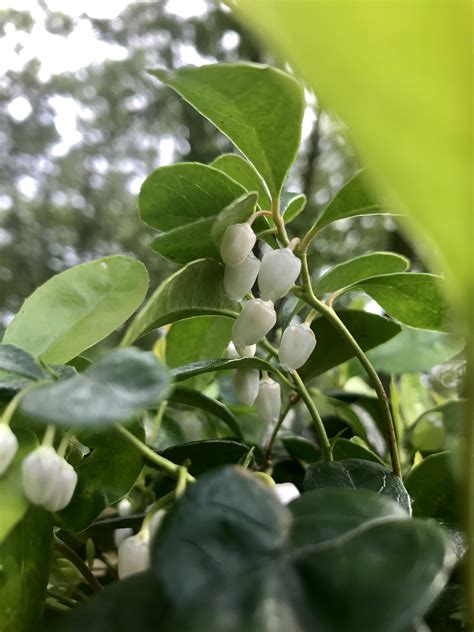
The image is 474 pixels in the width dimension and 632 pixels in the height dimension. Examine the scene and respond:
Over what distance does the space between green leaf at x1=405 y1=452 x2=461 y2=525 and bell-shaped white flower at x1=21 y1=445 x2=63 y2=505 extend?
23cm

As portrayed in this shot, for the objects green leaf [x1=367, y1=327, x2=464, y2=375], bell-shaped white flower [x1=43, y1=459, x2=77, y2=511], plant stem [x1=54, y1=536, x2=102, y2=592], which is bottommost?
plant stem [x1=54, y1=536, x2=102, y2=592]

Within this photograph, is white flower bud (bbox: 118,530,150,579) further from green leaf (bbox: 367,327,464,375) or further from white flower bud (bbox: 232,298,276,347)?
green leaf (bbox: 367,327,464,375)

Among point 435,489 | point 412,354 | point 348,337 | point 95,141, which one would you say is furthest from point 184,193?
point 95,141

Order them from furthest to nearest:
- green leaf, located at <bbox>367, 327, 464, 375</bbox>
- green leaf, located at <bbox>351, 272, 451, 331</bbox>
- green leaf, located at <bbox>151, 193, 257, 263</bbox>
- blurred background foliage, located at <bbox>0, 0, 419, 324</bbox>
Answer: blurred background foliage, located at <bbox>0, 0, 419, 324</bbox>, green leaf, located at <bbox>367, 327, 464, 375</bbox>, green leaf, located at <bbox>351, 272, 451, 331</bbox>, green leaf, located at <bbox>151, 193, 257, 263</bbox>

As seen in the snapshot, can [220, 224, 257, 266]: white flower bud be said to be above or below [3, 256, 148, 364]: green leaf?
above

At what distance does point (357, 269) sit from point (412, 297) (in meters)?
0.04

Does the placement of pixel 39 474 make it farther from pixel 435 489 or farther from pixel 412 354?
pixel 412 354

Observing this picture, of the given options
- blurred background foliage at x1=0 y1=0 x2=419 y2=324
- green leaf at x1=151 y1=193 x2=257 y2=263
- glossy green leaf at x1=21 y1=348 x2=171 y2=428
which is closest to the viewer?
glossy green leaf at x1=21 y1=348 x2=171 y2=428

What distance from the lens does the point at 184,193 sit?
35cm

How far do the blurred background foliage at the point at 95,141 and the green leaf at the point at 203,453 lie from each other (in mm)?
3326

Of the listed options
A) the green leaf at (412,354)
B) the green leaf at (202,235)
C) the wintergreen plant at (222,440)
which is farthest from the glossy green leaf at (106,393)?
the green leaf at (412,354)

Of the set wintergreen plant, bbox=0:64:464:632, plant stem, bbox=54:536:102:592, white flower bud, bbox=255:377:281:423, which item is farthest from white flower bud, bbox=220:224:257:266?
plant stem, bbox=54:536:102:592

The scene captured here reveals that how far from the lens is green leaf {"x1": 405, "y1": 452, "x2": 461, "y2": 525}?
1.22 feet

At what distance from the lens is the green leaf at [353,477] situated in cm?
33
